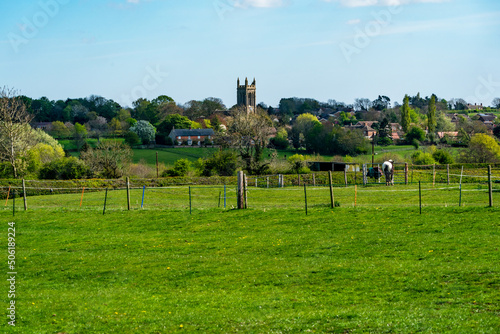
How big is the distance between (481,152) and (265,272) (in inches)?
2761

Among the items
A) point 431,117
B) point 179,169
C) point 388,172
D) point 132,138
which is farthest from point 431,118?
point 388,172

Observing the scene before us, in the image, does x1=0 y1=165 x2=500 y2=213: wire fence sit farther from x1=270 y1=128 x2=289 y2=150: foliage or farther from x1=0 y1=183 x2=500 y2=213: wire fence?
x1=270 y1=128 x2=289 y2=150: foliage

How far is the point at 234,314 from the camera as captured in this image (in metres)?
12.1

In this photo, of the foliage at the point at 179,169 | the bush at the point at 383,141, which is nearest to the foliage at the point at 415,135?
the bush at the point at 383,141

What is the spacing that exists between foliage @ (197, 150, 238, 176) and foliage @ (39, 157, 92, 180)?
13966mm

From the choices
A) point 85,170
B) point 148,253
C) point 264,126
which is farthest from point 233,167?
point 148,253

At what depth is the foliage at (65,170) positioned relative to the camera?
6125 centimetres

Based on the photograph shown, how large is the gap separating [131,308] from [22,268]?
725 cm

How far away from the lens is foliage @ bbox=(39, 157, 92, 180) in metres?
61.2

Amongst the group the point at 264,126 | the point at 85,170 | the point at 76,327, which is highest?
the point at 264,126

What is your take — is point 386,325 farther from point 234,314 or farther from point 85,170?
point 85,170

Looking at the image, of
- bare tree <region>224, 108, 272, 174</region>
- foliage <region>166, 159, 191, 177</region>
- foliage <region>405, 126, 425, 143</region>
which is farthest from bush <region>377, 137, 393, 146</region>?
foliage <region>166, 159, 191, 177</region>

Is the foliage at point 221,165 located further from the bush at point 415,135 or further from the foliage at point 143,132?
the bush at point 415,135

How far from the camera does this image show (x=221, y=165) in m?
66.6
